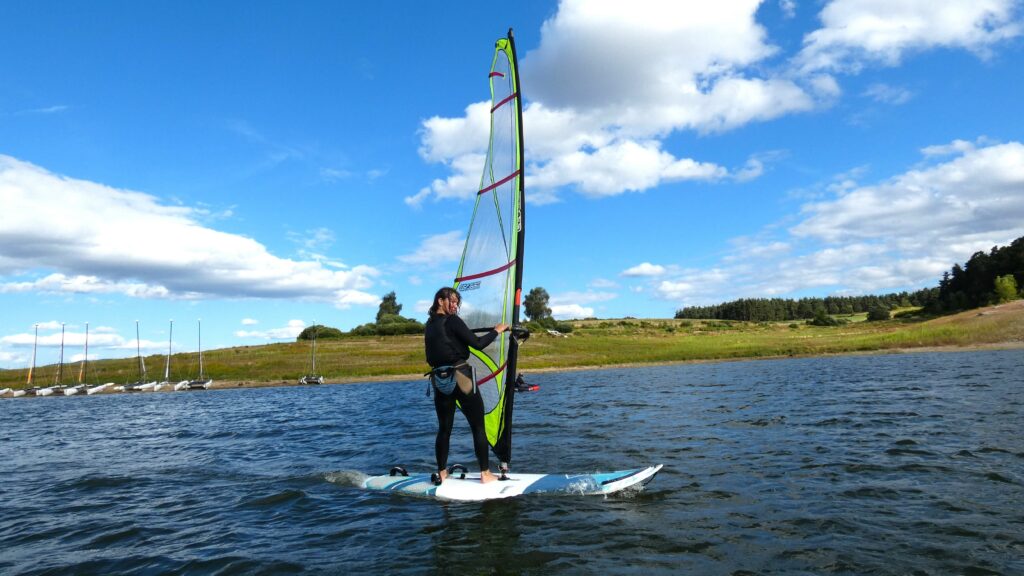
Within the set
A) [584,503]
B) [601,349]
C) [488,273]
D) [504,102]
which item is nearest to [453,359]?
[488,273]

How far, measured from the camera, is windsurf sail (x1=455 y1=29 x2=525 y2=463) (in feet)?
31.0

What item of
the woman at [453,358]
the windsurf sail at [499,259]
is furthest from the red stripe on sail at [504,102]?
the woman at [453,358]

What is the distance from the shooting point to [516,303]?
30.6 ft

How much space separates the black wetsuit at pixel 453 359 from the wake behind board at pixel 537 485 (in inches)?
15.6

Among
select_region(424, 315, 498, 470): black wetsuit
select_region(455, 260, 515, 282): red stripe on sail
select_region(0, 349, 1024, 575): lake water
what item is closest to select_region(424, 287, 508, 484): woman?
select_region(424, 315, 498, 470): black wetsuit

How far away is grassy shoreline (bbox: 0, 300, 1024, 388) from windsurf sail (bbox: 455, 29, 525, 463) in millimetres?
49056

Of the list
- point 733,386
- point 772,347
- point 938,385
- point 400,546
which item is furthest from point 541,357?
point 400,546

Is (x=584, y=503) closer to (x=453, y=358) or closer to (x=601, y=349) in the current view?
(x=453, y=358)

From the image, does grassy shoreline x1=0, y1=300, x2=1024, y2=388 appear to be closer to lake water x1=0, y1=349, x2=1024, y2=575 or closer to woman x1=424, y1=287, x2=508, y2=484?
lake water x1=0, y1=349, x2=1024, y2=575

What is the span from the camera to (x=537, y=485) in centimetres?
915

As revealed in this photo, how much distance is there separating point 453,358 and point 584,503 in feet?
9.79

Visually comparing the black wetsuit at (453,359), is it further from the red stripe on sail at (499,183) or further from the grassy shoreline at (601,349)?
the grassy shoreline at (601,349)

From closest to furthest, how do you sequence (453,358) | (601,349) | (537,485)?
(453,358), (537,485), (601,349)

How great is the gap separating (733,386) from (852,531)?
77.3 ft
